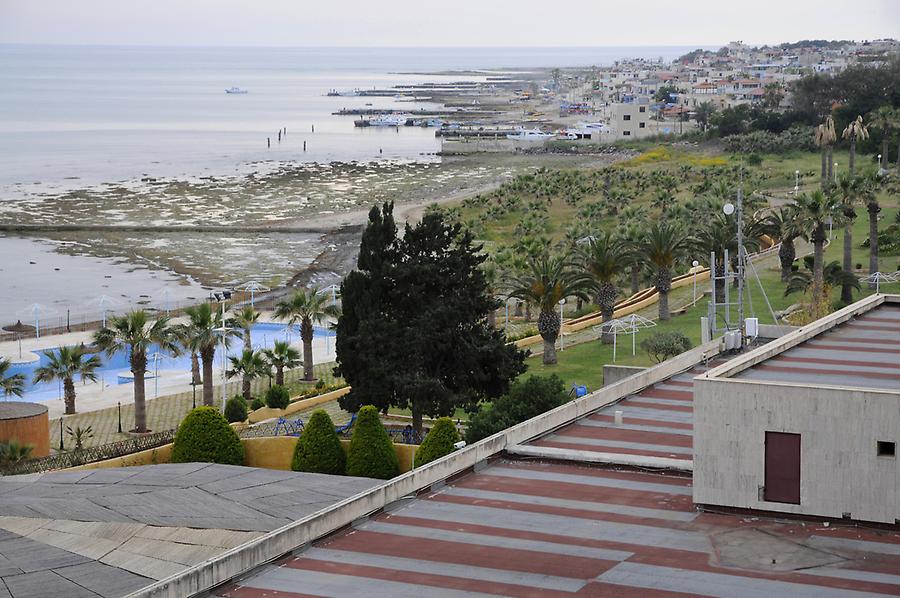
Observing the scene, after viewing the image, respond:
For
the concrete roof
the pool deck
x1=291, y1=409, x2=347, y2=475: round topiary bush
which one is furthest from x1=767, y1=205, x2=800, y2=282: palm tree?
the concrete roof

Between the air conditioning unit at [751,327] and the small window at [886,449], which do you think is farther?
the air conditioning unit at [751,327]

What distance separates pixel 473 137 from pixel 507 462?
168m

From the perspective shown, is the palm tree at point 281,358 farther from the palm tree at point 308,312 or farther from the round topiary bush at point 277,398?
the round topiary bush at point 277,398

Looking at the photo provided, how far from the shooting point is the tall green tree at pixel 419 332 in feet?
132

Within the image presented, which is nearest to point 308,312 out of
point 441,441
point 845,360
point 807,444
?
point 441,441

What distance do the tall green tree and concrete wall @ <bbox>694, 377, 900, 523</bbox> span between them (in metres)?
17.4

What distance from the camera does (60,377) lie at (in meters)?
47.5

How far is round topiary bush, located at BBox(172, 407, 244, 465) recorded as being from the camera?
36.1 meters

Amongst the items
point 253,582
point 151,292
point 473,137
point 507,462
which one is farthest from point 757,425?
point 473,137

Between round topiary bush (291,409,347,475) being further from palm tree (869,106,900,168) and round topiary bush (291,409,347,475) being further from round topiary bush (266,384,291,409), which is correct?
palm tree (869,106,900,168)

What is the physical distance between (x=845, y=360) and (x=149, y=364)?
3704cm

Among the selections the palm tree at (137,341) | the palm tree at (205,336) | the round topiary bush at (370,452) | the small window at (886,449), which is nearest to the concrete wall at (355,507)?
the round topiary bush at (370,452)

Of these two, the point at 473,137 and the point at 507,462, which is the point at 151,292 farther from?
the point at 473,137

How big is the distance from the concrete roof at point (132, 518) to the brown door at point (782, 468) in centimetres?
1059
